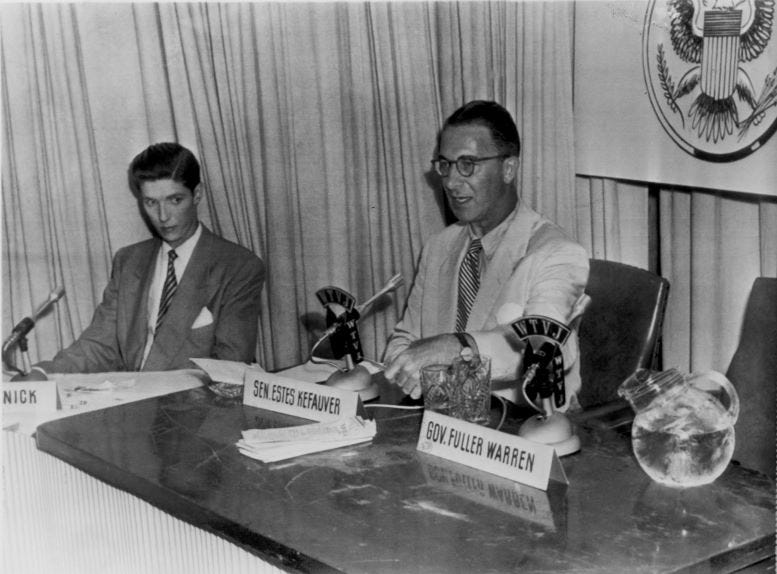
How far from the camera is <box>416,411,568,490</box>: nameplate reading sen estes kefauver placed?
1.44 meters

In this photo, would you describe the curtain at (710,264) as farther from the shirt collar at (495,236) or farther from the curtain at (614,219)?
the shirt collar at (495,236)

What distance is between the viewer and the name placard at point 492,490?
134 centimetres

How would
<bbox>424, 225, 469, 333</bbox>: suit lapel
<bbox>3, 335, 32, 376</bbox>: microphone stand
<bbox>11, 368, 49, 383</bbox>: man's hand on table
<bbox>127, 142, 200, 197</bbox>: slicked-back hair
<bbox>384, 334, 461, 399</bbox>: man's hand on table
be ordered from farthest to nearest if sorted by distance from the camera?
1. <bbox>127, 142, 200, 197</bbox>: slicked-back hair
2. <bbox>424, 225, 469, 333</bbox>: suit lapel
3. <bbox>11, 368, 49, 383</bbox>: man's hand on table
4. <bbox>3, 335, 32, 376</bbox>: microphone stand
5. <bbox>384, 334, 461, 399</bbox>: man's hand on table

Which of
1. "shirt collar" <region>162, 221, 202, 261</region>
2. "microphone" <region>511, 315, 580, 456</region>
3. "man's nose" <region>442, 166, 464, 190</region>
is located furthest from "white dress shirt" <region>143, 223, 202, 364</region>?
"microphone" <region>511, 315, 580, 456</region>

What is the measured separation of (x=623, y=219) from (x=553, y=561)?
198 cm

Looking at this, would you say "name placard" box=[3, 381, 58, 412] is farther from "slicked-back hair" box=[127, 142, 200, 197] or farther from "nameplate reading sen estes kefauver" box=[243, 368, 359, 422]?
"slicked-back hair" box=[127, 142, 200, 197]

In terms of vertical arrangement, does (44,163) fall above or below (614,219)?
above

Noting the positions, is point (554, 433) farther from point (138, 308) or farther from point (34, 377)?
point (138, 308)

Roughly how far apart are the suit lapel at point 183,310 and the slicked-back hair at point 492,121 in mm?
898

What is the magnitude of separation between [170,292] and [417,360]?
4.05ft

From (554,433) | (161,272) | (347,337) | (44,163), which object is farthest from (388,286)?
(44,163)

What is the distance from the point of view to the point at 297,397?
6.15 ft

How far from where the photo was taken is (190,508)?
1.45 metres

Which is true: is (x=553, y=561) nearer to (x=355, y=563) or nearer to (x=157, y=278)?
(x=355, y=563)
